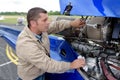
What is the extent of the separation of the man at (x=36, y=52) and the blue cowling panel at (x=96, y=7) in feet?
1.00

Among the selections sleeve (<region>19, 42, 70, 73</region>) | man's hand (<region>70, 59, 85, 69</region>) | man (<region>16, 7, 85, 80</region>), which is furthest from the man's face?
man's hand (<region>70, 59, 85, 69</region>)

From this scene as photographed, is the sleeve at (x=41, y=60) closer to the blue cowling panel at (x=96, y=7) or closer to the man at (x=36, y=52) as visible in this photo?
the man at (x=36, y=52)

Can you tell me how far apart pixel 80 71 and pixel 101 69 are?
8.4 inches

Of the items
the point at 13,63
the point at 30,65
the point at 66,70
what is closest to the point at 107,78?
the point at 66,70

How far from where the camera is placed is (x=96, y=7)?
2779 millimetres

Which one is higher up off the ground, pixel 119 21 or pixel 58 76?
pixel 119 21

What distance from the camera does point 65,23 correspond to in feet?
11.5

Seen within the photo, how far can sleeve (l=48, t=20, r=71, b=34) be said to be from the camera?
11.4 ft

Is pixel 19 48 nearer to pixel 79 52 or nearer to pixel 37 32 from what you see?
pixel 37 32

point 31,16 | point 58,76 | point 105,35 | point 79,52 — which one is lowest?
point 58,76

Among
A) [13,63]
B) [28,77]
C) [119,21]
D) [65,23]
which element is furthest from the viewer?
[13,63]

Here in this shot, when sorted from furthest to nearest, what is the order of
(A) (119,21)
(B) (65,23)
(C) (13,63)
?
(C) (13,63)
(B) (65,23)
(A) (119,21)

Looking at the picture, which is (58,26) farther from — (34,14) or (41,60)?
(41,60)

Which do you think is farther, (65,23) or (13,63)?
(13,63)
